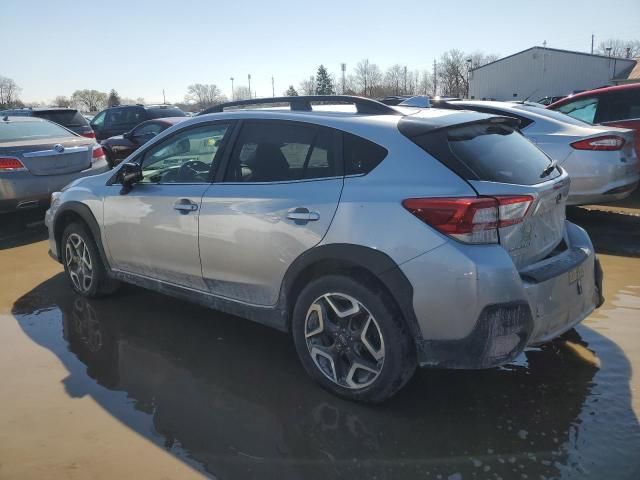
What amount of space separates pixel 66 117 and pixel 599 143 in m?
10.4

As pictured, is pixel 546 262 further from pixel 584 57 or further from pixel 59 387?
pixel 584 57

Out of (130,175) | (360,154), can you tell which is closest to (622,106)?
(360,154)

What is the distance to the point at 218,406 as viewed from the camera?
10.3ft

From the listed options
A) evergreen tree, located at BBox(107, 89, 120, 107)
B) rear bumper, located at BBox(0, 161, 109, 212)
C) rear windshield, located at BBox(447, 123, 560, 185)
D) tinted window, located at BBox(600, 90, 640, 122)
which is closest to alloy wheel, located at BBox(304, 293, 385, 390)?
rear windshield, located at BBox(447, 123, 560, 185)

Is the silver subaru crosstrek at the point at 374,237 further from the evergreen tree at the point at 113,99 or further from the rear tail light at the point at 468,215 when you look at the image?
the evergreen tree at the point at 113,99

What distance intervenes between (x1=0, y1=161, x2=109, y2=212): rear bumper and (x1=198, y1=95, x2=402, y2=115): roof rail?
4158 mm

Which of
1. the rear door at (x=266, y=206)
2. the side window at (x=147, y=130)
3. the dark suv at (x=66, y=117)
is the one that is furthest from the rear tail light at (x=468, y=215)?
the dark suv at (x=66, y=117)

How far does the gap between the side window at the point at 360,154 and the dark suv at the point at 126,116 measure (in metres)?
13.0

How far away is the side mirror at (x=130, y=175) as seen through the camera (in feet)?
13.8

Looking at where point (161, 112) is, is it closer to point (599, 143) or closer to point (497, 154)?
point (599, 143)

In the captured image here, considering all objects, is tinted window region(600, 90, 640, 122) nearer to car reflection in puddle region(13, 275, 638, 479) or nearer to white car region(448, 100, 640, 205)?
white car region(448, 100, 640, 205)

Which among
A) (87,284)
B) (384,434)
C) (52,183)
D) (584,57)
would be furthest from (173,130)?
(584,57)

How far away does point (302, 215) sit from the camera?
311cm

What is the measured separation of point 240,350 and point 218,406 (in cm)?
74
